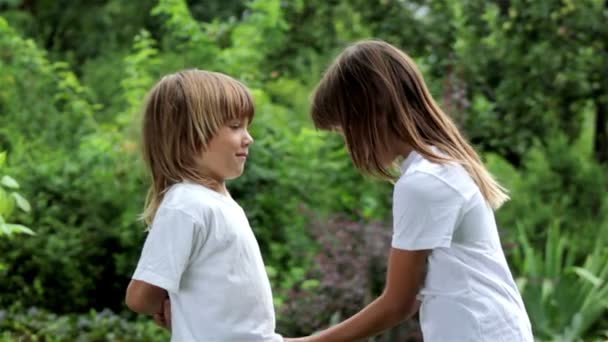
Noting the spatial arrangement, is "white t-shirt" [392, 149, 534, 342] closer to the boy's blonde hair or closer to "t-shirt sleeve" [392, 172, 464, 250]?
"t-shirt sleeve" [392, 172, 464, 250]

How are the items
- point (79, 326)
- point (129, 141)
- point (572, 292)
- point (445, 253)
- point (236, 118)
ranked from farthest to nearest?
point (129, 141), point (572, 292), point (79, 326), point (236, 118), point (445, 253)

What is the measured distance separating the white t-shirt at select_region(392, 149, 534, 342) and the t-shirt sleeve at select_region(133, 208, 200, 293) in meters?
0.48

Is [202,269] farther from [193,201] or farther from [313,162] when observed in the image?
[313,162]

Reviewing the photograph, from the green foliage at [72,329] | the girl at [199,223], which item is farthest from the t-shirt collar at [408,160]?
the green foliage at [72,329]

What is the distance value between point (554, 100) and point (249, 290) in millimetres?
5741

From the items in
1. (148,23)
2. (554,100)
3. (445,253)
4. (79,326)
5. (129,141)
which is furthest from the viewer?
(148,23)

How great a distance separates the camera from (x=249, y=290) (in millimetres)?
2621

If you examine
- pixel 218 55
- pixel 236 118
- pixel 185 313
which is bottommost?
pixel 218 55

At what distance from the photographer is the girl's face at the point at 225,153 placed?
2709 mm

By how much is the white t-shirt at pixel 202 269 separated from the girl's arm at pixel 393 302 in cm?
20

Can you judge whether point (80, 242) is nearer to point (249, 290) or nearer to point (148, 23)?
point (249, 290)

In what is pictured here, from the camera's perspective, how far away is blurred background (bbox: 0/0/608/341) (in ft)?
19.3

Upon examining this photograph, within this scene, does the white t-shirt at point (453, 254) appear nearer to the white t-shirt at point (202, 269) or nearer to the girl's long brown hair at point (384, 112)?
the girl's long brown hair at point (384, 112)

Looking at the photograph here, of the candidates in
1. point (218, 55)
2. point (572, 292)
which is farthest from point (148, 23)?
point (572, 292)
